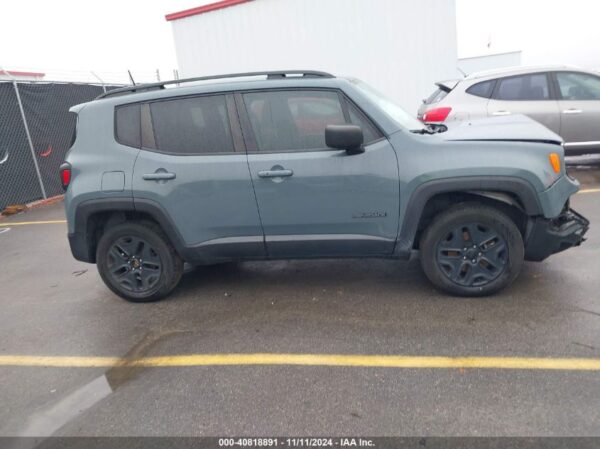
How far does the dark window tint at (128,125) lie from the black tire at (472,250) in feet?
8.28

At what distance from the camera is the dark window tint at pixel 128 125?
382 cm

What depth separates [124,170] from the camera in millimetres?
3762

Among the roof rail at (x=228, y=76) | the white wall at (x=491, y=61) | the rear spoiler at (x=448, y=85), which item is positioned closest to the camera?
the roof rail at (x=228, y=76)

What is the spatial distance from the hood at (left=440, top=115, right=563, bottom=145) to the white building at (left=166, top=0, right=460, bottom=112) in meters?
7.20

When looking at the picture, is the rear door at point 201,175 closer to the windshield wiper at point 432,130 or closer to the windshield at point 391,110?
the windshield at point 391,110

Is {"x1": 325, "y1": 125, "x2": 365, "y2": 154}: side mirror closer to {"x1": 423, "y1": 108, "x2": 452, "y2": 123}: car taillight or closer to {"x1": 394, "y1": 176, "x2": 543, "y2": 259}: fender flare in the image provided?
{"x1": 394, "y1": 176, "x2": 543, "y2": 259}: fender flare

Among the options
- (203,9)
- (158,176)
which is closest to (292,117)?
(158,176)

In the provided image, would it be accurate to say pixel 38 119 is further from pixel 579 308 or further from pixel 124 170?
pixel 579 308

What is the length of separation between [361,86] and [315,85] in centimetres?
46

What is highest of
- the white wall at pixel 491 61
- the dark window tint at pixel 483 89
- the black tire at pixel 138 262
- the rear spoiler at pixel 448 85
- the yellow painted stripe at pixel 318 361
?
the white wall at pixel 491 61

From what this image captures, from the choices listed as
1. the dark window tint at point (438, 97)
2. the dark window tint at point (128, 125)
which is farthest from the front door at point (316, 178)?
the dark window tint at point (438, 97)

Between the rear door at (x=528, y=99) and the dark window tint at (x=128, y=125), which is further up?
the dark window tint at (x=128, y=125)

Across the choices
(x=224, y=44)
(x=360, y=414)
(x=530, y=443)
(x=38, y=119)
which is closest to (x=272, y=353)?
(x=360, y=414)

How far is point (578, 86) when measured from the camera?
677 cm
